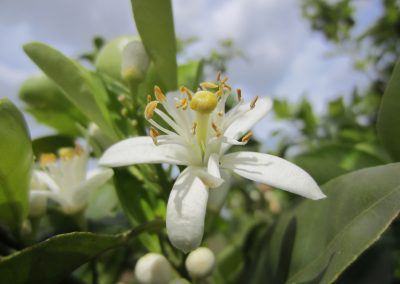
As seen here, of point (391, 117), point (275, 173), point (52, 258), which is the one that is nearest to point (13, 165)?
point (52, 258)

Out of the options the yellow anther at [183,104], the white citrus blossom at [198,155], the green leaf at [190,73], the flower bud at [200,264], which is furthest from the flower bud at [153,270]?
Result: the green leaf at [190,73]

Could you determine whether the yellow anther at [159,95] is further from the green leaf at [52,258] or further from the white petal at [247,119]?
the green leaf at [52,258]

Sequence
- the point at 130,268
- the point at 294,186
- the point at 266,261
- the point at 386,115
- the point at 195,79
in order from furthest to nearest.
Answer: the point at 130,268, the point at 195,79, the point at 266,261, the point at 386,115, the point at 294,186

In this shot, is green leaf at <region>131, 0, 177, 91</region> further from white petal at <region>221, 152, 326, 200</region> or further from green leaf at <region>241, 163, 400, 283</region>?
green leaf at <region>241, 163, 400, 283</region>

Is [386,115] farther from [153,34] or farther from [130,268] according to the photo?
[130,268]

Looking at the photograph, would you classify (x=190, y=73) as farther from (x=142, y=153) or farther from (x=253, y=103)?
(x=142, y=153)

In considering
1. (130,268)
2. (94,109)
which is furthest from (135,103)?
(130,268)

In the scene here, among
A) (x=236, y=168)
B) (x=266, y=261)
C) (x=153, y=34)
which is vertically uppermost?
(x=153, y=34)

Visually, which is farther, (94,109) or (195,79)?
(195,79)

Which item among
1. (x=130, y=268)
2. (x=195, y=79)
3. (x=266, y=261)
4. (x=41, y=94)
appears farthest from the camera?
(x=130, y=268)
